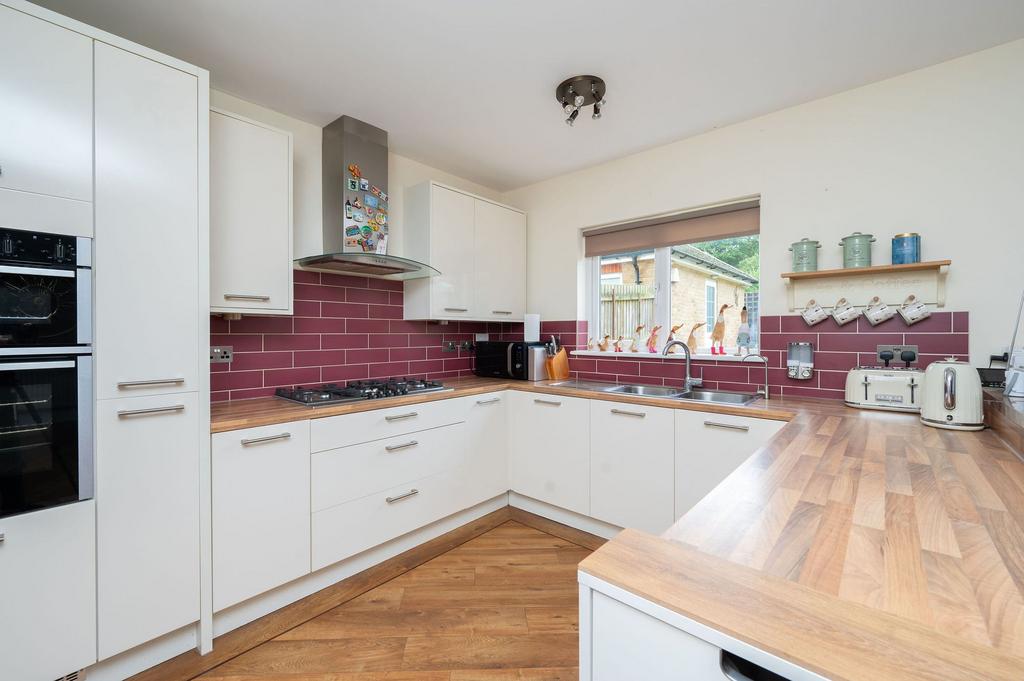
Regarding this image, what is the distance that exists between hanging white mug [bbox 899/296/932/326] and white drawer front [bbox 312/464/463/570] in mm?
2427

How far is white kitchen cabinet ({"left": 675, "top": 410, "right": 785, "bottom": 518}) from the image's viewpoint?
6.70 ft

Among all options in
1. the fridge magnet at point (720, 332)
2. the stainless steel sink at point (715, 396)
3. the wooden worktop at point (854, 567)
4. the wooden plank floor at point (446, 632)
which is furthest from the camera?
the fridge magnet at point (720, 332)

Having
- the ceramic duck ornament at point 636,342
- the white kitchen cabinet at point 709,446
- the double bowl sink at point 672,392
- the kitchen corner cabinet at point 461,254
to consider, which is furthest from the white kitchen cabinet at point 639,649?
the ceramic duck ornament at point 636,342

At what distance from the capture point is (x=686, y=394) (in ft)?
8.77

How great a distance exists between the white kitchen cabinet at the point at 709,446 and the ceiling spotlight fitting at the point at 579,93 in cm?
159

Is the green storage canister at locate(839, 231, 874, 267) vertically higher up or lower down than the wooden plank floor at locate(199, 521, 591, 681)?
higher up

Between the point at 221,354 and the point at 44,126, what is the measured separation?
1.12 m

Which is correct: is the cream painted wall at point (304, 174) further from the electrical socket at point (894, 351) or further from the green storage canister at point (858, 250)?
the electrical socket at point (894, 351)

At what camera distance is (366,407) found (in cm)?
222

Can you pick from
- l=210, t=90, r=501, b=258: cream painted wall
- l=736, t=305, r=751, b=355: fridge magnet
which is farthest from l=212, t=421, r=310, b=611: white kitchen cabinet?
l=736, t=305, r=751, b=355: fridge magnet

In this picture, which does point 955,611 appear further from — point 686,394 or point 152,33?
point 152,33

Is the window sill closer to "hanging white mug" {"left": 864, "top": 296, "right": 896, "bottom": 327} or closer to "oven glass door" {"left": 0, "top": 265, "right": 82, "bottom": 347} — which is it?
"hanging white mug" {"left": 864, "top": 296, "right": 896, "bottom": 327}

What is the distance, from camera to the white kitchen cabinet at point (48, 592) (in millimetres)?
1357

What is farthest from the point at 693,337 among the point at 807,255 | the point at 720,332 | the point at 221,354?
the point at 221,354
